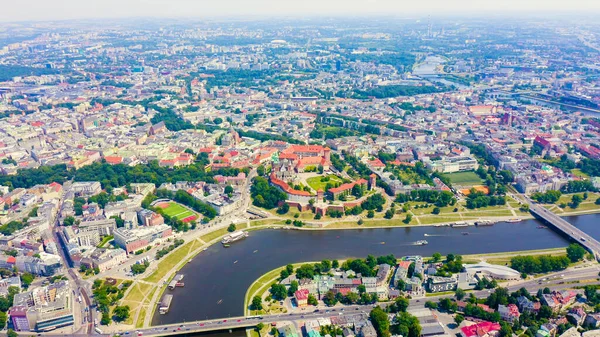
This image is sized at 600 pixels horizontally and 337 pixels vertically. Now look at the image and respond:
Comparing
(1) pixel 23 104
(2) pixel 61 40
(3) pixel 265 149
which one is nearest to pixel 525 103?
(3) pixel 265 149

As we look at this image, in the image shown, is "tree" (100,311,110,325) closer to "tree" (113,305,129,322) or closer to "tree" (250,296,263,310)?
"tree" (113,305,129,322)

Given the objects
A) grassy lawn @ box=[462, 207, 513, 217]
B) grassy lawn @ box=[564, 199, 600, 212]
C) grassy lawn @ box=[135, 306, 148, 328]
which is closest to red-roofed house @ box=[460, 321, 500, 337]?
grassy lawn @ box=[462, 207, 513, 217]

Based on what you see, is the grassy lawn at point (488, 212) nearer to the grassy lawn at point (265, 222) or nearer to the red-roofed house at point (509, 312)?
the red-roofed house at point (509, 312)

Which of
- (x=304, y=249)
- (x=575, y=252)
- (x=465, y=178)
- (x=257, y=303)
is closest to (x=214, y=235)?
(x=304, y=249)

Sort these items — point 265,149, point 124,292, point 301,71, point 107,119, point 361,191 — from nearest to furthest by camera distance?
1. point 124,292
2. point 361,191
3. point 265,149
4. point 107,119
5. point 301,71

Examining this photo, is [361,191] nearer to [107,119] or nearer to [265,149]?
[265,149]

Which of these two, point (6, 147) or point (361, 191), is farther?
point (6, 147)
